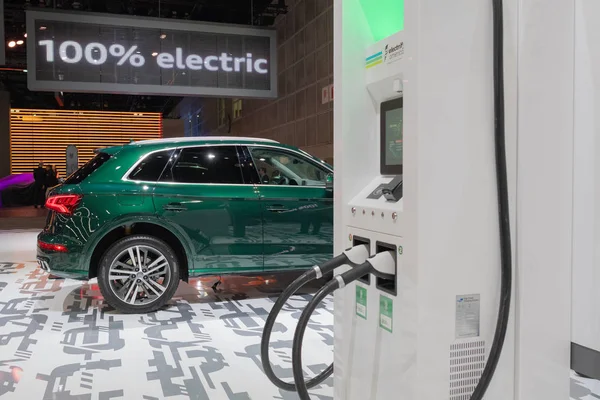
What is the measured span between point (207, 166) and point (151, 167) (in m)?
0.46

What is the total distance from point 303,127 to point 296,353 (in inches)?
353

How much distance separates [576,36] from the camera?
1.55m

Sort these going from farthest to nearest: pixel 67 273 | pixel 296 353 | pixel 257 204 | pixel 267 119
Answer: pixel 267 119, pixel 257 204, pixel 67 273, pixel 296 353

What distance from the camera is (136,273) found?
4.61 metres

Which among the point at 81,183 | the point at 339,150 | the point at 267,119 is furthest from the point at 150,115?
the point at 339,150

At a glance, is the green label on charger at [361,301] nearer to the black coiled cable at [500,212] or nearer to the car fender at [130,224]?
the black coiled cable at [500,212]

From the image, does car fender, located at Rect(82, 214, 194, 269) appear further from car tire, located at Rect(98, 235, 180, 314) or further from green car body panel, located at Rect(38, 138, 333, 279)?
car tire, located at Rect(98, 235, 180, 314)

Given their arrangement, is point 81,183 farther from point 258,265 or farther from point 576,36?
point 576,36

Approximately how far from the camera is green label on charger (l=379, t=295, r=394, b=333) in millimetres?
1667

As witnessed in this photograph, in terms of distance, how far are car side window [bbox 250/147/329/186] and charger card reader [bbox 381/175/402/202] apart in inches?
128

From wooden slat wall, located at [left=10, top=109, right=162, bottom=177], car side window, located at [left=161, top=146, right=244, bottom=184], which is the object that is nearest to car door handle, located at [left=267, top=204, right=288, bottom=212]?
car side window, located at [left=161, top=146, right=244, bottom=184]

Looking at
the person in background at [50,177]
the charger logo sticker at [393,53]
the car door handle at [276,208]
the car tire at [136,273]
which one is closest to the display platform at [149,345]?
the car tire at [136,273]

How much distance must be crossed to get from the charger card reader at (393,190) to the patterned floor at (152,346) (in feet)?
5.39

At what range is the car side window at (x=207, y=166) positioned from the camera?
4719 millimetres
